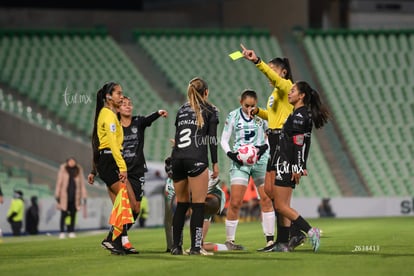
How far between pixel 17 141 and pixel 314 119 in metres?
20.2

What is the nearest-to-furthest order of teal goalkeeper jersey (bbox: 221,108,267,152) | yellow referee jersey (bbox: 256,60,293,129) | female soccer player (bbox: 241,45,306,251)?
female soccer player (bbox: 241,45,306,251)
yellow referee jersey (bbox: 256,60,293,129)
teal goalkeeper jersey (bbox: 221,108,267,152)

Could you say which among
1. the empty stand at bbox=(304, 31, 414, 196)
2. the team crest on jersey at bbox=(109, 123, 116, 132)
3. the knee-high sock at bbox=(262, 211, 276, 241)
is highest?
the empty stand at bbox=(304, 31, 414, 196)

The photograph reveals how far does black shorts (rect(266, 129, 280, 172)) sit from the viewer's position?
14461 mm

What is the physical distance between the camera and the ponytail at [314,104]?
14.2 metres

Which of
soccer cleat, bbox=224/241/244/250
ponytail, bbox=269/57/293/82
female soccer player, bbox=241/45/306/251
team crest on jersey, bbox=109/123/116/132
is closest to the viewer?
team crest on jersey, bbox=109/123/116/132

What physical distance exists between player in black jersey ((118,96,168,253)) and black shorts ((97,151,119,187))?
55 cm

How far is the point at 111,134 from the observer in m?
13.9

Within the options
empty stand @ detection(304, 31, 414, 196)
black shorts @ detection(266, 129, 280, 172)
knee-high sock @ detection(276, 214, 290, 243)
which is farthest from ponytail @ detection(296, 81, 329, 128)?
empty stand @ detection(304, 31, 414, 196)

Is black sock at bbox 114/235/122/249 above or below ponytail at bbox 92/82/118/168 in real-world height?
below

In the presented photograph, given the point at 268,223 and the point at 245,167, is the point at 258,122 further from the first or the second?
the point at 268,223

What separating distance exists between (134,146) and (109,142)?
3.08ft

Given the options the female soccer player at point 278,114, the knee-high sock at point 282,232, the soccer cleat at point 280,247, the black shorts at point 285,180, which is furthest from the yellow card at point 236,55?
the soccer cleat at point 280,247

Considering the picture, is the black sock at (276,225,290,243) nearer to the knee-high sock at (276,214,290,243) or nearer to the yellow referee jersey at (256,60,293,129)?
the knee-high sock at (276,214,290,243)

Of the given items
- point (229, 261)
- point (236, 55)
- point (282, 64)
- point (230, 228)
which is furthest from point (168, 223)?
point (236, 55)
